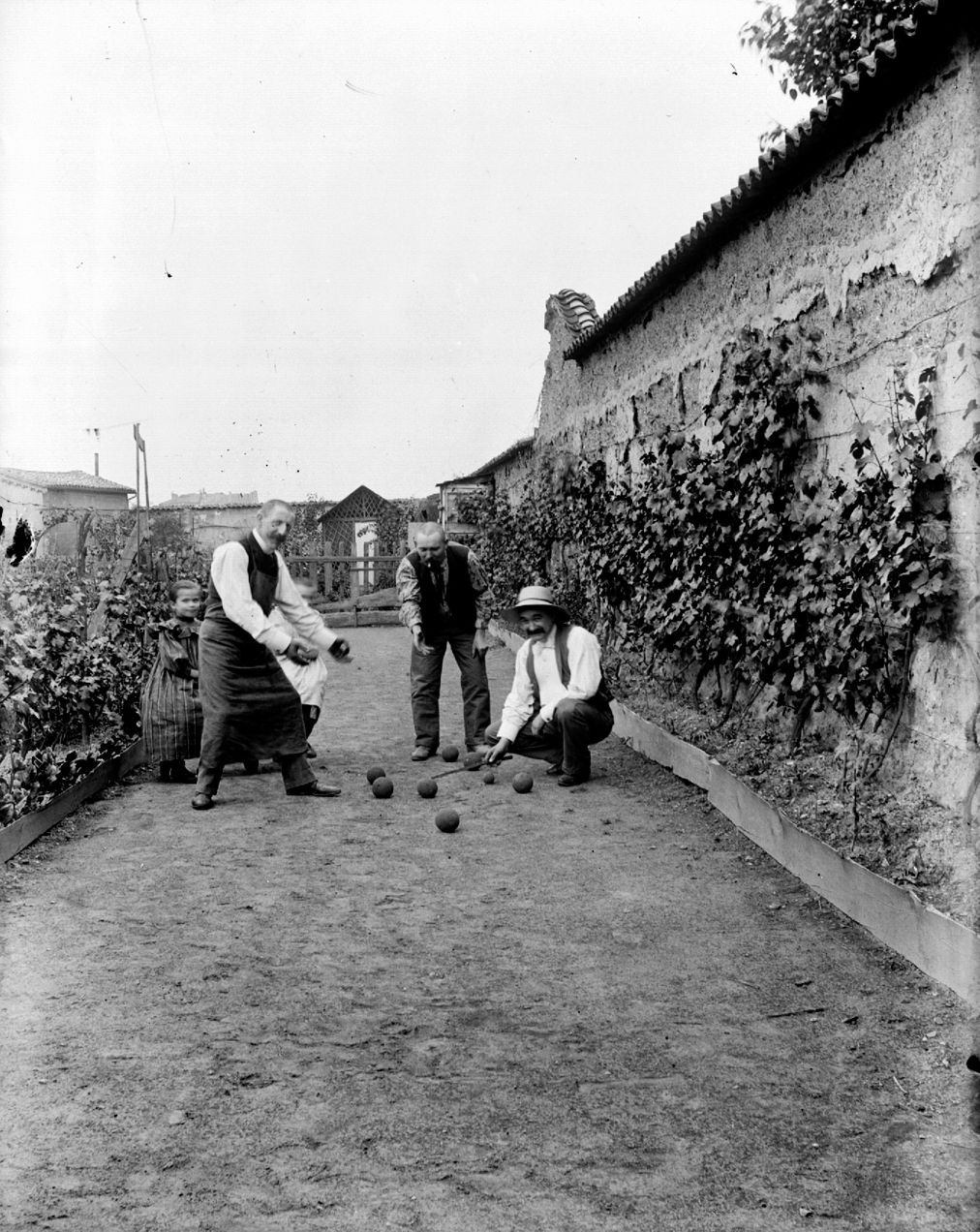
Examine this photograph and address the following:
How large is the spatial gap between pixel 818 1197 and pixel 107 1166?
161 cm

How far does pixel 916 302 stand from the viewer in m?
5.46

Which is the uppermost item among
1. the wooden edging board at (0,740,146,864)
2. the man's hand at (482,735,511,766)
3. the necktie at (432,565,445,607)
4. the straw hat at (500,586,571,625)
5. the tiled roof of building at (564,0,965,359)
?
the tiled roof of building at (564,0,965,359)

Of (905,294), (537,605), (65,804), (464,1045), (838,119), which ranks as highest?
(838,119)

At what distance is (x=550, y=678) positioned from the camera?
7.14 meters

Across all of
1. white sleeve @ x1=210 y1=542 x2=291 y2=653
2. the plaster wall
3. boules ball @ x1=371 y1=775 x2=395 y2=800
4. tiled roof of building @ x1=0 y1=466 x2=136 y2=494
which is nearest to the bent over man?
white sleeve @ x1=210 y1=542 x2=291 y2=653

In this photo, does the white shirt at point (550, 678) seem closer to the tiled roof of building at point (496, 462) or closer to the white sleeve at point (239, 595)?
the white sleeve at point (239, 595)

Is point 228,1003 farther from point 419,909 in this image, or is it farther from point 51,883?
point 51,883

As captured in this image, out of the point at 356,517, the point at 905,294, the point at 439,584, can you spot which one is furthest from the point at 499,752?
the point at 356,517

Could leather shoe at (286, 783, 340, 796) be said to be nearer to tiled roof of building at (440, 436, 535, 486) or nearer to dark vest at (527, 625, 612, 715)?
dark vest at (527, 625, 612, 715)

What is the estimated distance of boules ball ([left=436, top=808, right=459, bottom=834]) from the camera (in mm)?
5902

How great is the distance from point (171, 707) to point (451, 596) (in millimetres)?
2111

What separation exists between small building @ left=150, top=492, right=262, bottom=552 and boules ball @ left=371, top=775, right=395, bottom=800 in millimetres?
17065

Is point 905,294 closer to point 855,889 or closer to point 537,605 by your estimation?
point 537,605

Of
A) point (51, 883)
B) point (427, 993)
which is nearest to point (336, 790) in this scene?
point (51, 883)
